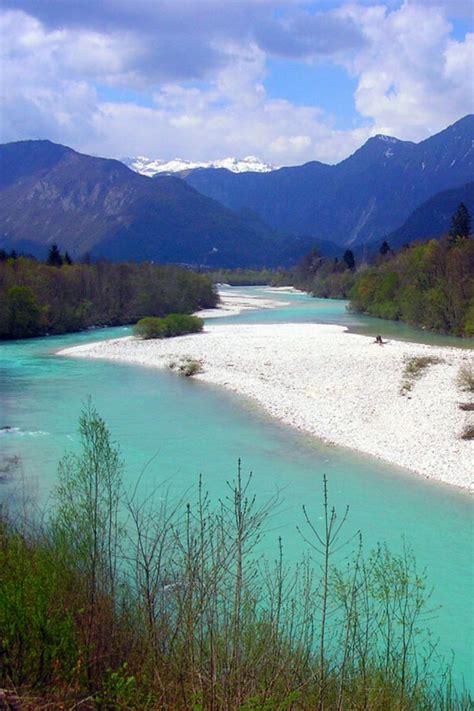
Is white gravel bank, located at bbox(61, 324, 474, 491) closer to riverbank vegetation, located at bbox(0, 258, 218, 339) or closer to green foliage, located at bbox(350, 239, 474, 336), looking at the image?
riverbank vegetation, located at bbox(0, 258, 218, 339)

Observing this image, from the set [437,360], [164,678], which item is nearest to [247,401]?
[437,360]

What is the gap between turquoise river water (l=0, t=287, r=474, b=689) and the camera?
Answer: 37.0ft

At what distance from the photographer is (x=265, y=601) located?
8961 millimetres

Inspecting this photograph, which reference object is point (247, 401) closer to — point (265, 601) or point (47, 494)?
point (47, 494)

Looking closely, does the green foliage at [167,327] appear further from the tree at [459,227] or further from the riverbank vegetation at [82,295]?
the tree at [459,227]

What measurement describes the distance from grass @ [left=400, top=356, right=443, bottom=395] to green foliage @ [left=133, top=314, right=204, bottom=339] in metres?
20.9

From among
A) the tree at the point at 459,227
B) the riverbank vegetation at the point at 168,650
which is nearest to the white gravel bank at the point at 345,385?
the riverbank vegetation at the point at 168,650

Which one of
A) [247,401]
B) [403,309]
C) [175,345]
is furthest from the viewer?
[403,309]

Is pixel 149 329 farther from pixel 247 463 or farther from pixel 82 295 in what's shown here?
pixel 247 463

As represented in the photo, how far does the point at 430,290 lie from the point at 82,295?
2951 centimetres

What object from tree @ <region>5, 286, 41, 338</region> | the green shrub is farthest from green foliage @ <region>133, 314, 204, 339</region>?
tree @ <region>5, 286, 41, 338</region>

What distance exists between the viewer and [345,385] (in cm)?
2667

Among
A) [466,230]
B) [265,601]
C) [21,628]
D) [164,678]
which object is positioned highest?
[466,230]

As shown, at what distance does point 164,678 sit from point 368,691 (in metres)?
1.66
